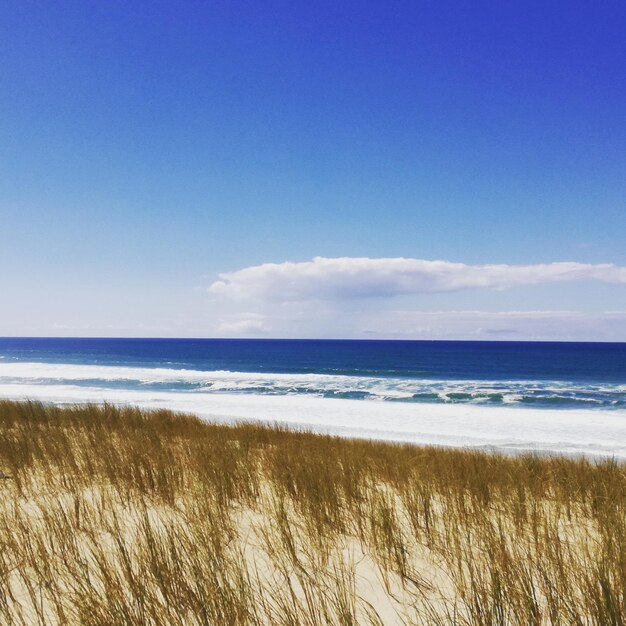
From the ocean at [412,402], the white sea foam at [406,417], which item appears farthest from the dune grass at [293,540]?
the white sea foam at [406,417]

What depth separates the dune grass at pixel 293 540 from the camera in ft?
8.16

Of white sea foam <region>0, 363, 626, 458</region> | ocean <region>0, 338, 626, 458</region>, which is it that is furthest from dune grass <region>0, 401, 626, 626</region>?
white sea foam <region>0, 363, 626, 458</region>

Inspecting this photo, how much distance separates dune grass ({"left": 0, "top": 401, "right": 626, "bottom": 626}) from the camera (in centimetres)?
249

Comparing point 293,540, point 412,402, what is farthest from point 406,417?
point 293,540

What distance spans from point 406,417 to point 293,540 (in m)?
17.8

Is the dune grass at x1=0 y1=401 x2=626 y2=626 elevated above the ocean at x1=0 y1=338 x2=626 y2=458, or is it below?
above

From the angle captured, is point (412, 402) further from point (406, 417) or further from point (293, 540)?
point (293, 540)

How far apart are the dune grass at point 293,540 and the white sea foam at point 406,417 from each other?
29.6 ft

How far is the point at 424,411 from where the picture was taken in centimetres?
2228

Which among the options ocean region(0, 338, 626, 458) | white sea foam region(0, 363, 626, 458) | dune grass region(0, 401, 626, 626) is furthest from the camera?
ocean region(0, 338, 626, 458)

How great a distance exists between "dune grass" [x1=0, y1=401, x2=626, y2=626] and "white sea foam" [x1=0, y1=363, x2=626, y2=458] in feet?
29.6

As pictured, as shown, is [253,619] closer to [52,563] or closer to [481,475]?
[52,563]

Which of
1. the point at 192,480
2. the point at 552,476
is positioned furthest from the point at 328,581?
the point at 552,476

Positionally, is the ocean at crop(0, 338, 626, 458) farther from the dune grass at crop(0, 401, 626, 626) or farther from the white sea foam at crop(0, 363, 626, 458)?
the dune grass at crop(0, 401, 626, 626)
